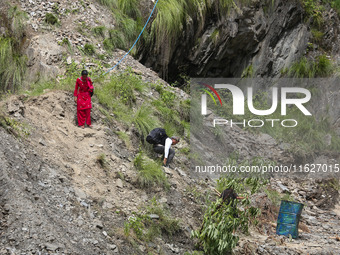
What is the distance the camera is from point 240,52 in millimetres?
12375

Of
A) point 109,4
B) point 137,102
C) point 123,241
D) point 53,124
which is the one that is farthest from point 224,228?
point 109,4

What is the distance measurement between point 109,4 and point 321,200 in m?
6.31

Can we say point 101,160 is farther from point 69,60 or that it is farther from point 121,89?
point 69,60

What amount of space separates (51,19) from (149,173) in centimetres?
456

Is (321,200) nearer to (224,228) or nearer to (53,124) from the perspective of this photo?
(224,228)

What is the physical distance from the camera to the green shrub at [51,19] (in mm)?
9531

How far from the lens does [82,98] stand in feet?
23.7

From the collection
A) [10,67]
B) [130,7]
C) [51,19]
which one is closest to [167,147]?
[10,67]

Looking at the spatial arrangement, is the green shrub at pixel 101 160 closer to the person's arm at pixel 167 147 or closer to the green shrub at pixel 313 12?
the person's arm at pixel 167 147

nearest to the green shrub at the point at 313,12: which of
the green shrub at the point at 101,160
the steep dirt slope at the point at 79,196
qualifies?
the steep dirt slope at the point at 79,196

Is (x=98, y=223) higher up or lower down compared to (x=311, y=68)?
lower down

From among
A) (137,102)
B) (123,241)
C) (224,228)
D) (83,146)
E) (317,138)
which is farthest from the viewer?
(317,138)

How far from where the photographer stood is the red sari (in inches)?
284

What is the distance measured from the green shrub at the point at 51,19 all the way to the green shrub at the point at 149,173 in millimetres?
4017
